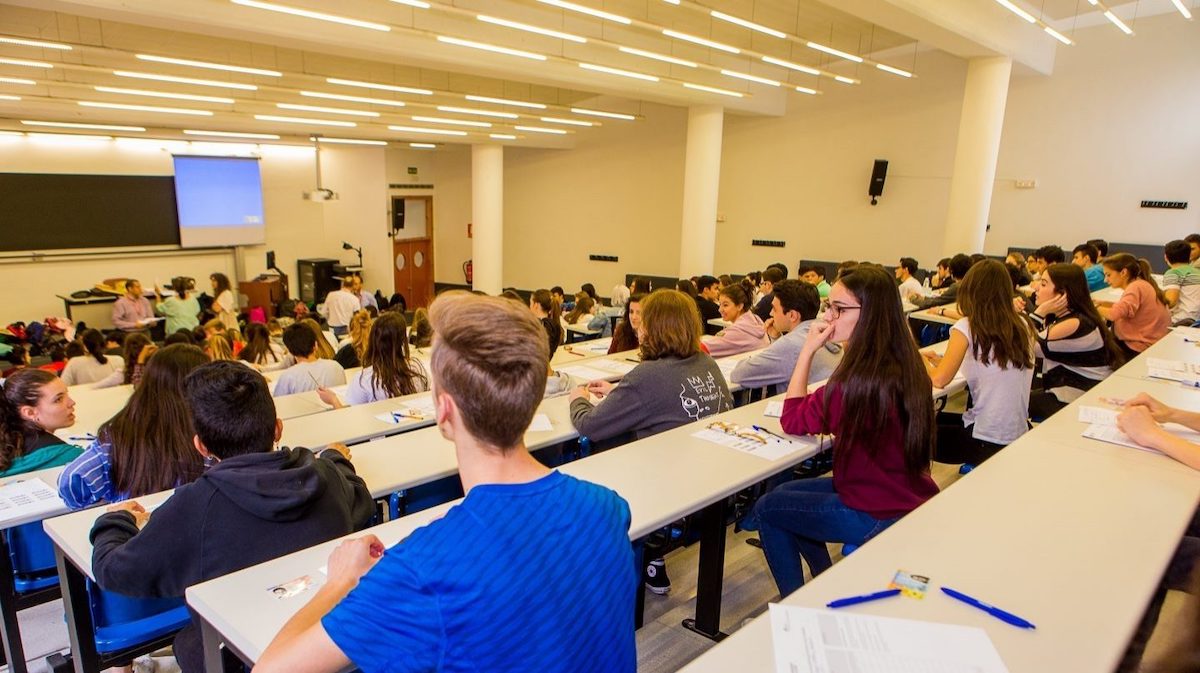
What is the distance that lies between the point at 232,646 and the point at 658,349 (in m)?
1.94

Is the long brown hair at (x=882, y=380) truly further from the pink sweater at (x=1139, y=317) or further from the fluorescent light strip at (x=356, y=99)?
the fluorescent light strip at (x=356, y=99)

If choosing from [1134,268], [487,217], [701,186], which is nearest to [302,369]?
[1134,268]

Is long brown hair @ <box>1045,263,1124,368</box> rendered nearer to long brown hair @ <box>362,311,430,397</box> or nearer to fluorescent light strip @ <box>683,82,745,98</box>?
long brown hair @ <box>362,311,430,397</box>

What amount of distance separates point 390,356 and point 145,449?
5.23 ft

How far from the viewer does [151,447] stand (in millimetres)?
2348

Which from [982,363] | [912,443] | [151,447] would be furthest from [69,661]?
[982,363]

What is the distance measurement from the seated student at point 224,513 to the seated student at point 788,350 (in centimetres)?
261

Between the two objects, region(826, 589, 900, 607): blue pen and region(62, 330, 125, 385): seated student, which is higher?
region(826, 589, 900, 607): blue pen

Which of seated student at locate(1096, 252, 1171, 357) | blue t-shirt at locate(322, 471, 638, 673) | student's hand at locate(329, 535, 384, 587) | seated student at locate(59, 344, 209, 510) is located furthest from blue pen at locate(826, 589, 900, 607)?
seated student at locate(1096, 252, 1171, 357)

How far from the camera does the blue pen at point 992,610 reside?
1.41m

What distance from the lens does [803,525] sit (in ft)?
8.05

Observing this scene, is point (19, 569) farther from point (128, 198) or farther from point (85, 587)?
point (128, 198)

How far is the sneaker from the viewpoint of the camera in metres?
3.09

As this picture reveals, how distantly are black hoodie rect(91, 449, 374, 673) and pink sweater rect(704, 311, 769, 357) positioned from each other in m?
3.66
